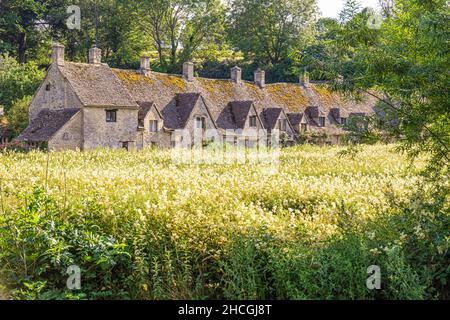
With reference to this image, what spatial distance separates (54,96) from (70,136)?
13.5 feet

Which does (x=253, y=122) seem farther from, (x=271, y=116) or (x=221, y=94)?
Result: (x=221, y=94)

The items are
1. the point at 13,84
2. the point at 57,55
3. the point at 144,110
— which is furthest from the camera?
the point at 13,84

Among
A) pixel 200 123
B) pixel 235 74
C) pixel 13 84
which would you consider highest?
pixel 235 74

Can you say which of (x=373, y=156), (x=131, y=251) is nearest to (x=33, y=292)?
(x=131, y=251)

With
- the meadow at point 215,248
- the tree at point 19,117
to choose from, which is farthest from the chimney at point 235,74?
the meadow at point 215,248

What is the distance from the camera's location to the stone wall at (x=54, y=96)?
39000mm

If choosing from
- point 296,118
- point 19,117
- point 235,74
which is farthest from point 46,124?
point 296,118

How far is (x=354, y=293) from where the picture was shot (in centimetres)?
771

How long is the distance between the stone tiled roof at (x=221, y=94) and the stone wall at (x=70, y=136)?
256 inches

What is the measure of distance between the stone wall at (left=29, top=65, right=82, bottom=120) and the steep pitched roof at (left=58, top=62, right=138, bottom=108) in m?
0.53

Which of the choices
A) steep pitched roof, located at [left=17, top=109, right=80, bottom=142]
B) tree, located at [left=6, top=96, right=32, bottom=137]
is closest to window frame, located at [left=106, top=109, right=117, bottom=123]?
steep pitched roof, located at [left=17, top=109, right=80, bottom=142]

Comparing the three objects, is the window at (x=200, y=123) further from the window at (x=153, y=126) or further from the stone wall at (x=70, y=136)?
the stone wall at (x=70, y=136)

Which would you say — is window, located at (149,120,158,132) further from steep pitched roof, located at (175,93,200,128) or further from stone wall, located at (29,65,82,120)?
stone wall, located at (29,65,82,120)

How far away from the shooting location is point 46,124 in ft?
126
